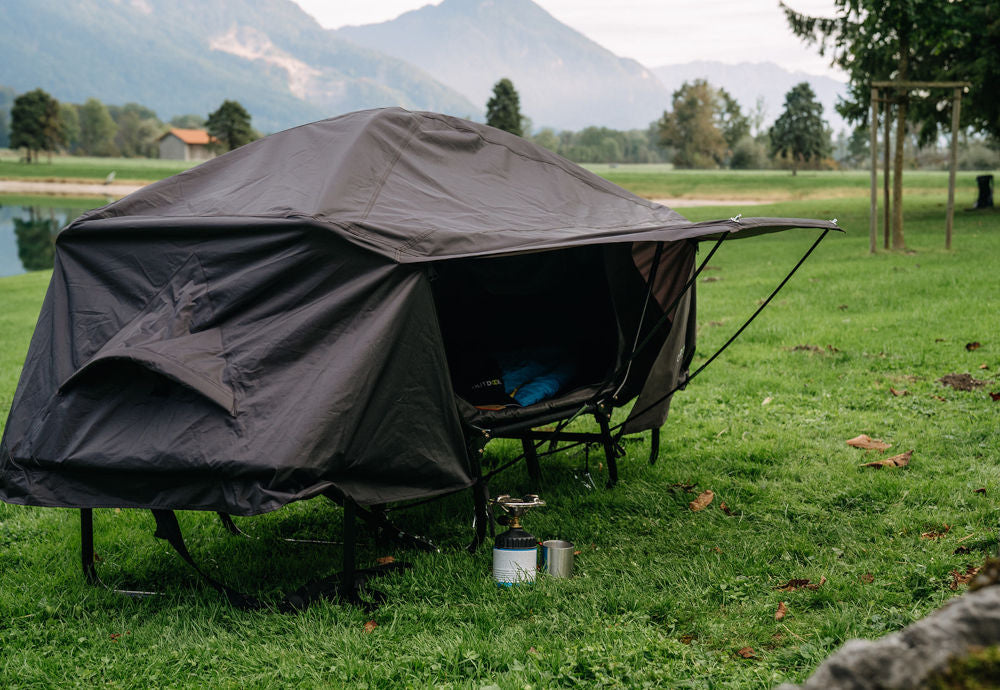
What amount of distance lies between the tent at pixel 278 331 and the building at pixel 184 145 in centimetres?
11604

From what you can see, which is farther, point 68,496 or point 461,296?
point 461,296

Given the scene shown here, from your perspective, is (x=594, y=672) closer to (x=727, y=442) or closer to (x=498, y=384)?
(x=498, y=384)

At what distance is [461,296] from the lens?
6.05 meters

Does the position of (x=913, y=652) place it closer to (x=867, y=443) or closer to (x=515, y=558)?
(x=515, y=558)

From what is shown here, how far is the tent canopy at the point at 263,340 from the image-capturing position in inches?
140

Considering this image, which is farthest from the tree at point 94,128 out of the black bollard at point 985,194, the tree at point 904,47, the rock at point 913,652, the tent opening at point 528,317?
the rock at point 913,652

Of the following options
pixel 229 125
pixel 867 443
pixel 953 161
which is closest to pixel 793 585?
pixel 867 443

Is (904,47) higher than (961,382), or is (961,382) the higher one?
(904,47)

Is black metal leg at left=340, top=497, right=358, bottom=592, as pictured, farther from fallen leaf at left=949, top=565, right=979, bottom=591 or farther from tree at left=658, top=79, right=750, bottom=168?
tree at left=658, top=79, right=750, bottom=168

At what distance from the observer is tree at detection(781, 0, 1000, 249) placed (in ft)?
48.4

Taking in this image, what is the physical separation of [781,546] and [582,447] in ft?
7.65

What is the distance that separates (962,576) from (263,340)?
3.20 m

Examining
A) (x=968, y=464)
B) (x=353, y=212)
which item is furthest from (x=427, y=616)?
(x=968, y=464)

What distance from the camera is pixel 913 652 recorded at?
1068mm
